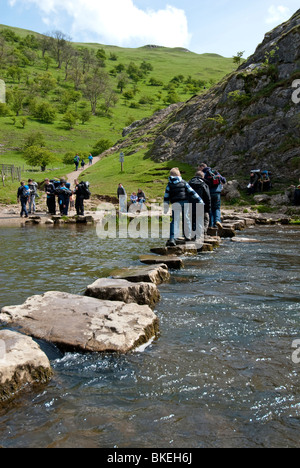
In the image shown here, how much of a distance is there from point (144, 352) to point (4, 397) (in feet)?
6.00

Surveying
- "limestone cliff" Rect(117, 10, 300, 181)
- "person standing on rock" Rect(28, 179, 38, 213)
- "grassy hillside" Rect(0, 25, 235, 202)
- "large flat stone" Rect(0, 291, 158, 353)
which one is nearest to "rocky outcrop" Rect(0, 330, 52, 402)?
"large flat stone" Rect(0, 291, 158, 353)

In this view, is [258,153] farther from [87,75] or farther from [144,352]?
[87,75]

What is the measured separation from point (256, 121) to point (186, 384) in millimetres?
34593

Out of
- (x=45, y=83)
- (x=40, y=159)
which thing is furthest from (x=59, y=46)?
(x=40, y=159)

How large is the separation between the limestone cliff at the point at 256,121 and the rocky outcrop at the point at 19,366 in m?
29.4

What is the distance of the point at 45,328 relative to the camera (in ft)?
17.3

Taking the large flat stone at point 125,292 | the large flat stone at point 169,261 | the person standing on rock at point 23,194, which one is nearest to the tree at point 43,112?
the person standing on rock at point 23,194

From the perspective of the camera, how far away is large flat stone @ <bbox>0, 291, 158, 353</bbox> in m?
4.93

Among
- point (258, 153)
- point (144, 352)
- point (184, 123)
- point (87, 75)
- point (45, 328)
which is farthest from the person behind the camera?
point (87, 75)

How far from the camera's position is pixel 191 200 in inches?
497

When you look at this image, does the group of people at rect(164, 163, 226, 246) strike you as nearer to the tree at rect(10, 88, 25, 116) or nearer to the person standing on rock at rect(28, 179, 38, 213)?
the person standing on rock at rect(28, 179, 38, 213)

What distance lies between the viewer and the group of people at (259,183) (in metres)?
29.2

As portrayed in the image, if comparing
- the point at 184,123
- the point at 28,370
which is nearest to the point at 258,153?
the point at 184,123

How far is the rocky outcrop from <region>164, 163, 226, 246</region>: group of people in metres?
8.26
